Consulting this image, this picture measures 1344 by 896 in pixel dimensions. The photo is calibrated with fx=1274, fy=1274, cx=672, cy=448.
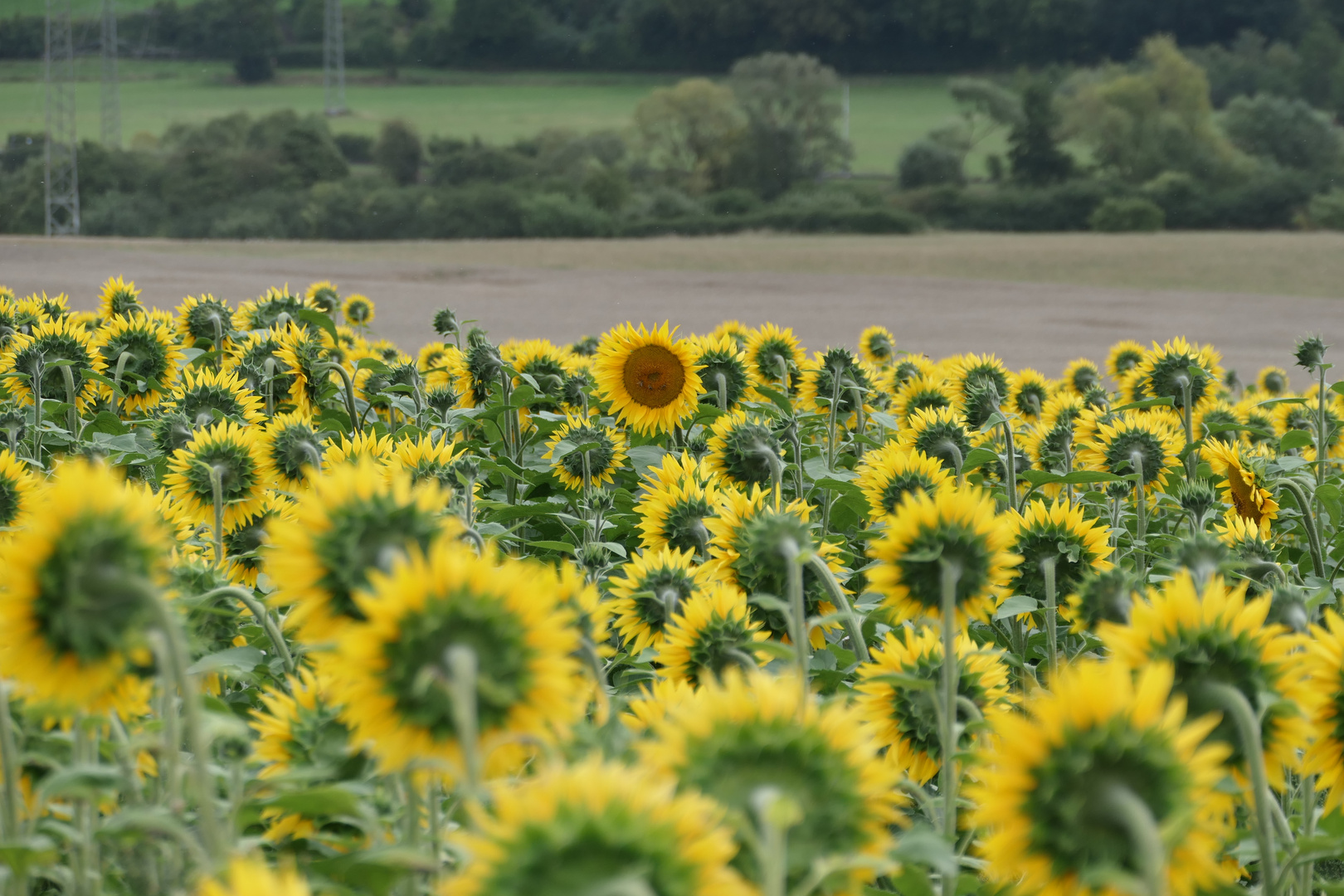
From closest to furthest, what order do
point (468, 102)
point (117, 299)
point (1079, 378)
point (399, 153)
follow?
point (117, 299), point (1079, 378), point (399, 153), point (468, 102)

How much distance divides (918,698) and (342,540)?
914 mm

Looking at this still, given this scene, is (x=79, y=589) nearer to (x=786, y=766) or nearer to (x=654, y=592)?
(x=786, y=766)

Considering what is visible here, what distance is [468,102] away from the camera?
24.7 meters

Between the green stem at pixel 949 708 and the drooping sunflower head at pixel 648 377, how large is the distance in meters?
1.91

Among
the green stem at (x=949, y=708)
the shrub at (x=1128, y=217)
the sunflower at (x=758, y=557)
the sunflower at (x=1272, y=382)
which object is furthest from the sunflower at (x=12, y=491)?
the shrub at (x=1128, y=217)

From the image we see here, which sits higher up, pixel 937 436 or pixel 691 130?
pixel 691 130

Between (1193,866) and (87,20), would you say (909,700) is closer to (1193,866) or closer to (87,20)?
(1193,866)

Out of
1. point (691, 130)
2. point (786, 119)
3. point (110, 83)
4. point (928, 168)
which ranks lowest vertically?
point (928, 168)

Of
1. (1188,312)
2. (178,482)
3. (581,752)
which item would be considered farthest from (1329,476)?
(1188,312)

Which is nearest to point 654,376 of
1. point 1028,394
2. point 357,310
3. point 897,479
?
point 897,479

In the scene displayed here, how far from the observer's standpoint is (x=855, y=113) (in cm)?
2450

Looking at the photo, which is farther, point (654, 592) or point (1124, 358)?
point (1124, 358)

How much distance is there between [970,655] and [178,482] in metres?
1.53

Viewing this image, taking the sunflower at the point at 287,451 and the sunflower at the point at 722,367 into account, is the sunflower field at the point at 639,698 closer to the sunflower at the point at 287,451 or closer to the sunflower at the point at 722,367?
the sunflower at the point at 287,451
